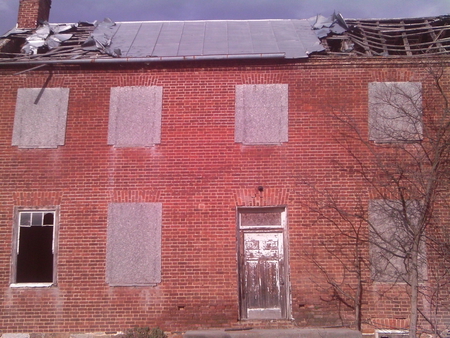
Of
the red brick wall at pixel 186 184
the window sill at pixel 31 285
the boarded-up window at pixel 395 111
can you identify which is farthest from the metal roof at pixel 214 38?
the window sill at pixel 31 285

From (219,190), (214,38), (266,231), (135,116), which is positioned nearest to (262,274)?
(266,231)

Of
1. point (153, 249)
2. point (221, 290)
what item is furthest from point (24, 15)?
point (221, 290)

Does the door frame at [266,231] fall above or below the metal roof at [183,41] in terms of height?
below

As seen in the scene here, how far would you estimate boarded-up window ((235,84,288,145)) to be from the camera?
977 cm

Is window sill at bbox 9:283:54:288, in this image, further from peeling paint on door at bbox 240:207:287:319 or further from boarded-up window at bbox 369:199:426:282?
boarded-up window at bbox 369:199:426:282

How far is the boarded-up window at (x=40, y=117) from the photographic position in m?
9.87

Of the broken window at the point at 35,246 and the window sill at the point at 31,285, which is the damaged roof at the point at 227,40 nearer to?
the broken window at the point at 35,246

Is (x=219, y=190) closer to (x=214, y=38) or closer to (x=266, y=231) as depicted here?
(x=266, y=231)

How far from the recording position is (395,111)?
9.77m

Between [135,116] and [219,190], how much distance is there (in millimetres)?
2422

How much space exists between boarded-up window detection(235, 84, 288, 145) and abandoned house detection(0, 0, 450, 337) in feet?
0.11

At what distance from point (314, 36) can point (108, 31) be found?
531cm

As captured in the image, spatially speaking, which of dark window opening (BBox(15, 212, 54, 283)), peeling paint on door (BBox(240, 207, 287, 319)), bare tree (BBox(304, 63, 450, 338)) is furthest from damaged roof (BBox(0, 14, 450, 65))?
peeling paint on door (BBox(240, 207, 287, 319))

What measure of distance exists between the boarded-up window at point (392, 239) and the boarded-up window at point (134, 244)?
4.41 m
